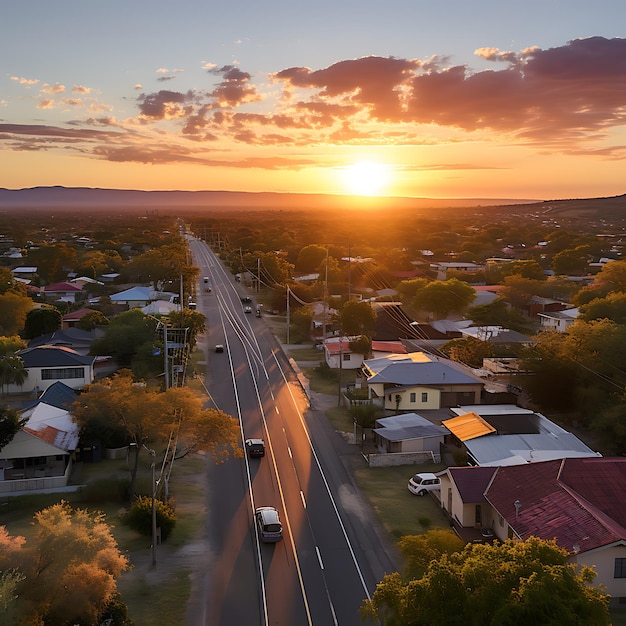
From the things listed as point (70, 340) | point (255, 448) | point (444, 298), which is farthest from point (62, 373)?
point (444, 298)

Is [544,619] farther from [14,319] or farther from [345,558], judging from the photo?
[14,319]

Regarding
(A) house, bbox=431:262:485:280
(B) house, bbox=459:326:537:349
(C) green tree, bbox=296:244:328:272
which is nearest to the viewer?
(B) house, bbox=459:326:537:349

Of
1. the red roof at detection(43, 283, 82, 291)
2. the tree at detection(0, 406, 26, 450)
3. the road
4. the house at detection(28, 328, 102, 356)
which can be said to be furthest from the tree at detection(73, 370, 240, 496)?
the red roof at detection(43, 283, 82, 291)

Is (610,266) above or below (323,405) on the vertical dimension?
above

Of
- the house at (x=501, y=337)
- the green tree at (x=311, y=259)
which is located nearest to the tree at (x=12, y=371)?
the house at (x=501, y=337)

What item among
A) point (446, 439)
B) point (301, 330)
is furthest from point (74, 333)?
point (446, 439)

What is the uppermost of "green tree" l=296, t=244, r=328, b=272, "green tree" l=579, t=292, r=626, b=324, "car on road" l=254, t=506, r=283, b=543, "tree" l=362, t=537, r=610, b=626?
"tree" l=362, t=537, r=610, b=626

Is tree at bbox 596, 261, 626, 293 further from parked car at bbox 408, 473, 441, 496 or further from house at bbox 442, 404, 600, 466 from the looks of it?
parked car at bbox 408, 473, 441, 496
